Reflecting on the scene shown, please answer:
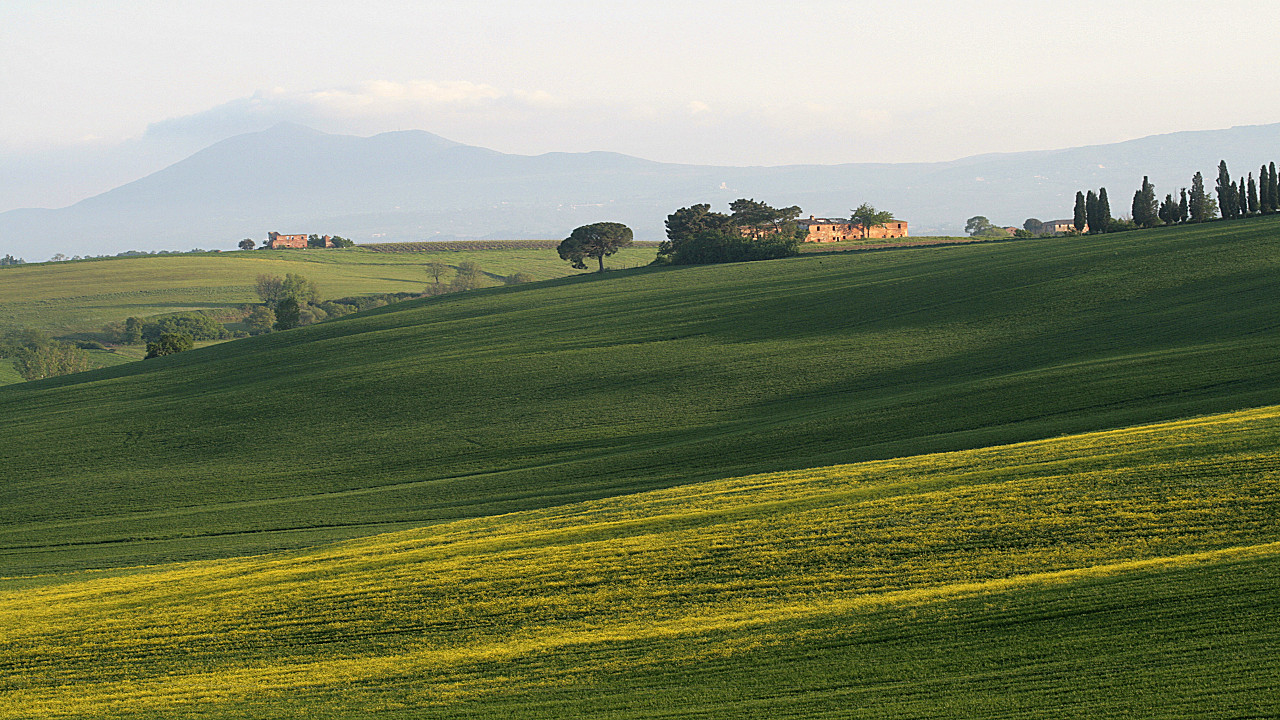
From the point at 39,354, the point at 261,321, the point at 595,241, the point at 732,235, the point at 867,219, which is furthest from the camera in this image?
the point at 867,219

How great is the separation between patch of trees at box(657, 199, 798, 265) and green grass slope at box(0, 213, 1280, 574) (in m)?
23.0

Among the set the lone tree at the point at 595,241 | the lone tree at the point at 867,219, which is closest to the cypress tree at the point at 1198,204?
the lone tree at the point at 867,219

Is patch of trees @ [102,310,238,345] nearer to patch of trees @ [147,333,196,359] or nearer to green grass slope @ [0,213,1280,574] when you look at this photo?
patch of trees @ [147,333,196,359]

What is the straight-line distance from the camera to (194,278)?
481ft

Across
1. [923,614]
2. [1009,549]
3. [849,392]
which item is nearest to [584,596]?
[923,614]

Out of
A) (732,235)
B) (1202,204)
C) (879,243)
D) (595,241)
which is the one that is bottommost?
(879,243)

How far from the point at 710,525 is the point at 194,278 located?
14788cm

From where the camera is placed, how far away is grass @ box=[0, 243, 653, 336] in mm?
123938

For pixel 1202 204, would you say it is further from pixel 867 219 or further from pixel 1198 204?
pixel 867 219

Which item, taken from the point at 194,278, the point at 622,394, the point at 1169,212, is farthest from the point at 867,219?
the point at 194,278

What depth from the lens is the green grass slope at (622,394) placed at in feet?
94.3

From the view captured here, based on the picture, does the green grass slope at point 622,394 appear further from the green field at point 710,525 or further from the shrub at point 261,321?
the shrub at point 261,321

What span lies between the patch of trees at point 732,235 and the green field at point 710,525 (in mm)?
40392

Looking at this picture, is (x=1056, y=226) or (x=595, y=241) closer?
(x=595, y=241)
